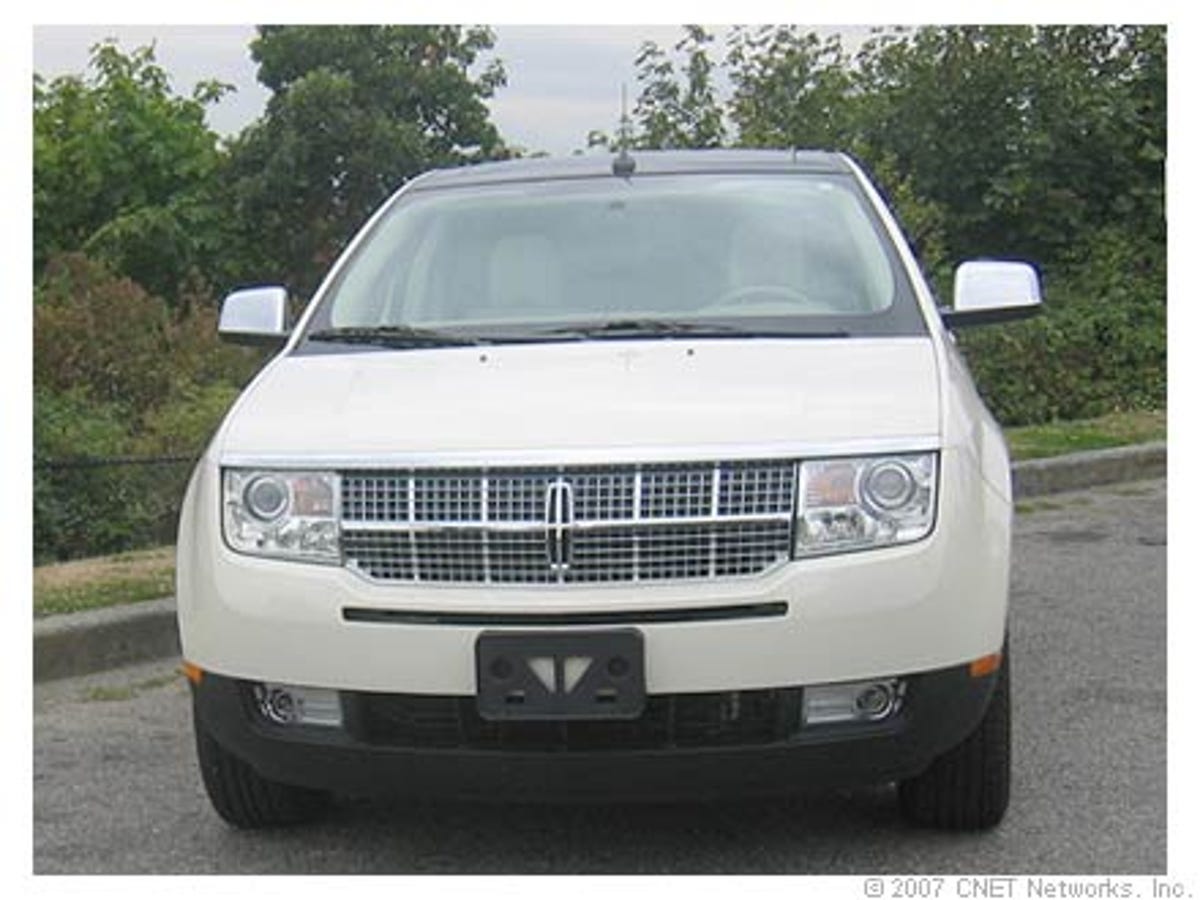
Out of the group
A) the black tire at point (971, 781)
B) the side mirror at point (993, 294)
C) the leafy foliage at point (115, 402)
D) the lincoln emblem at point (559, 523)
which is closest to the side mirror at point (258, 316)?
the lincoln emblem at point (559, 523)

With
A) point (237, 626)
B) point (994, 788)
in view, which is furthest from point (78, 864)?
point (994, 788)

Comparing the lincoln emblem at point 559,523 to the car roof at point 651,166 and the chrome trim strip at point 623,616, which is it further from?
the car roof at point 651,166

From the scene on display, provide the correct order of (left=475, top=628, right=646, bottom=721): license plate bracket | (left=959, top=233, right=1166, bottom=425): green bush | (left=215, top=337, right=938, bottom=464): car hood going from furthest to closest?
(left=959, top=233, right=1166, bottom=425): green bush, (left=215, top=337, right=938, bottom=464): car hood, (left=475, top=628, right=646, bottom=721): license plate bracket

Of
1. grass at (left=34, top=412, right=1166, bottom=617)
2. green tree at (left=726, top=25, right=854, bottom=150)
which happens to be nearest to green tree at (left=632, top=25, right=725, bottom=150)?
green tree at (left=726, top=25, right=854, bottom=150)

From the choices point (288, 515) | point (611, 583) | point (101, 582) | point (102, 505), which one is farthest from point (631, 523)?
point (102, 505)

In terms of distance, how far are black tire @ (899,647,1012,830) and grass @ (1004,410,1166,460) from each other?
5.81m

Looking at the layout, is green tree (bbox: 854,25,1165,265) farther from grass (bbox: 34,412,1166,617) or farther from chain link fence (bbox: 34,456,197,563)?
grass (bbox: 34,412,1166,617)

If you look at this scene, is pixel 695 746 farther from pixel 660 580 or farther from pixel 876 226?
pixel 876 226

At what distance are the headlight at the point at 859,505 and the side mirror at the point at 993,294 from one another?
4.54 ft

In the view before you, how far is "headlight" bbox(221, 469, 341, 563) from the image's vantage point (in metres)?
3.68

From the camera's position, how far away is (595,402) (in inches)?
147

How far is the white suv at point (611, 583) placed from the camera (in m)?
3.52

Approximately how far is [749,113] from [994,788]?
12.4 m

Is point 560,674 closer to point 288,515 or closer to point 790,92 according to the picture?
point 288,515
